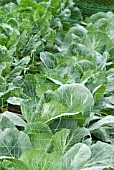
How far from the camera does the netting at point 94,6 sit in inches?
214

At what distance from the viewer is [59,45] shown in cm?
380

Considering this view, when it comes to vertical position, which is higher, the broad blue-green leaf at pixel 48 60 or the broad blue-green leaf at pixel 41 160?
the broad blue-green leaf at pixel 41 160

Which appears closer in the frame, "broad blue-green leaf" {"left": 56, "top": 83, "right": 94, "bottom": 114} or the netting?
"broad blue-green leaf" {"left": 56, "top": 83, "right": 94, "bottom": 114}

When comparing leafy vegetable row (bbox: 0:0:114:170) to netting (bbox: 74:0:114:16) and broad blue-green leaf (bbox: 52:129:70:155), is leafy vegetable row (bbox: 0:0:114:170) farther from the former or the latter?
netting (bbox: 74:0:114:16)

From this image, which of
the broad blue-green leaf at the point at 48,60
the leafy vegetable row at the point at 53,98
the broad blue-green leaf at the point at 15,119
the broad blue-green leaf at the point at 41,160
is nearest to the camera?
the broad blue-green leaf at the point at 41,160

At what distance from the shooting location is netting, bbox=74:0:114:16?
17.8ft

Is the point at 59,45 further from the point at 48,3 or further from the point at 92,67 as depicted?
the point at 92,67

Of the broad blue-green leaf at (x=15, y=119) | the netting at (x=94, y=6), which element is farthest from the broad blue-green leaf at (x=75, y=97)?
the netting at (x=94, y=6)

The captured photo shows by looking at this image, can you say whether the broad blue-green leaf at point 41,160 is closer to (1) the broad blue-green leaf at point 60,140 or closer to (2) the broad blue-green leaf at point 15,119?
(1) the broad blue-green leaf at point 60,140

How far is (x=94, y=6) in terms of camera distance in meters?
5.51

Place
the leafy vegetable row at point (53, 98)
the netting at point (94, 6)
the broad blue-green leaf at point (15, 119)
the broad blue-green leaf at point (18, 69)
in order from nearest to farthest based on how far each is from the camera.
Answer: the leafy vegetable row at point (53, 98) → the broad blue-green leaf at point (15, 119) → the broad blue-green leaf at point (18, 69) → the netting at point (94, 6)

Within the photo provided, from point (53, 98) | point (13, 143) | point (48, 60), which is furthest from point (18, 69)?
point (13, 143)

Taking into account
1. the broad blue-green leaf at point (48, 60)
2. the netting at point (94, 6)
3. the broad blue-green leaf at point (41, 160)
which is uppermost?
the broad blue-green leaf at point (41, 160)

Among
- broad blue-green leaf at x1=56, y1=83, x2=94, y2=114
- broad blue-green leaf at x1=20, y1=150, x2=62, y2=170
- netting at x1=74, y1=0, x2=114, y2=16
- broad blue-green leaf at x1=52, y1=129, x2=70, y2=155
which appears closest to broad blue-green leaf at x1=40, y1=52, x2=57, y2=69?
broad blue-green leaf at x1=56, y1=83, x2=94, y2=114
